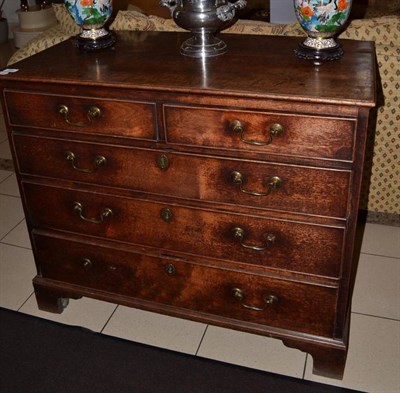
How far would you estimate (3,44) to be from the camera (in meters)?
5.90

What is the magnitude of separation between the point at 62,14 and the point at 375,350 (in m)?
2.07

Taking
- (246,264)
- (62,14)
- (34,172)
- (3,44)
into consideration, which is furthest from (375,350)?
(3,44)

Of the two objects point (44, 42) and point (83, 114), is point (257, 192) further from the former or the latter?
point (44, 42)

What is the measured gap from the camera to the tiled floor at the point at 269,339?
182 centimetres

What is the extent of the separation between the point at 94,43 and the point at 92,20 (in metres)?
0.08

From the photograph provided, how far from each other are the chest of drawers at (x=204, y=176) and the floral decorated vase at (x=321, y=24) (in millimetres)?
52

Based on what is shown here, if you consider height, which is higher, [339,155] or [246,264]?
[339,155]

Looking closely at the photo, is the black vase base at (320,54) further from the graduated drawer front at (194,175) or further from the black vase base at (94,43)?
the black vase base at (94,43)

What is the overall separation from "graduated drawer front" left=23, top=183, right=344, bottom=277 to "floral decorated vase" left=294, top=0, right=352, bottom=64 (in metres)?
0.53

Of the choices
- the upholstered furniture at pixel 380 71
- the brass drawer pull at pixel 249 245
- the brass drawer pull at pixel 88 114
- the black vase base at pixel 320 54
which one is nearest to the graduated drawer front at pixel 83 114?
the brass drawer pull at pixel 88 114

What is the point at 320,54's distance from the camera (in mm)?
1595

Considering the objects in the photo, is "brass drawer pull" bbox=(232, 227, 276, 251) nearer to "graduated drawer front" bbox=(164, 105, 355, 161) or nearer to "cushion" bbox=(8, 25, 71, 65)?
"graduated drawer front" bbox=(164, 105, 355, 161)

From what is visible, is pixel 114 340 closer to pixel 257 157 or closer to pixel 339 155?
pixel 257 157

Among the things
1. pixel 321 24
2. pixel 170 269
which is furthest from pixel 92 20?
pixel 170 269
